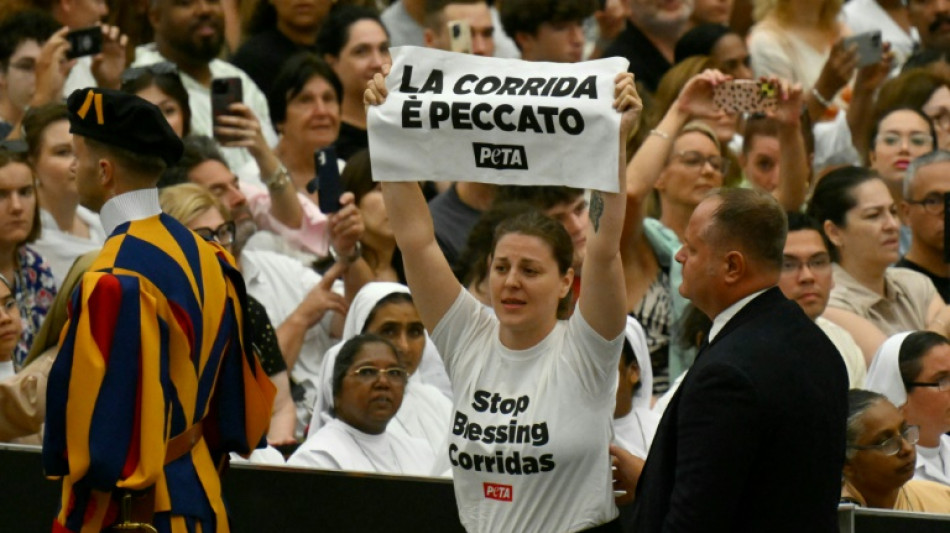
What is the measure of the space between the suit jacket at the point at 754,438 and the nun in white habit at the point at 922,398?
8.86ft

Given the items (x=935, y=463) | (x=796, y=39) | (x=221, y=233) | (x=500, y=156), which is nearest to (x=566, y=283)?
(x=500, y=156)

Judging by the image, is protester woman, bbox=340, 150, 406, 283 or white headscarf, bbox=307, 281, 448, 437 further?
protester woman, bbox=340, 150, 406, 283

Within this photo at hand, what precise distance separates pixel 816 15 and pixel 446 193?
3501mm

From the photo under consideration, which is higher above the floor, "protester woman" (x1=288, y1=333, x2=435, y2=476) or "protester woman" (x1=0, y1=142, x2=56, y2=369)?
"protester woman" (x1=0, y1=142, x2=56, y2=369)

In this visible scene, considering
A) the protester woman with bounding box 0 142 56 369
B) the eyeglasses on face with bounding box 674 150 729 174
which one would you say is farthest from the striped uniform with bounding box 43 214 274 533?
the eyeglasses on face with bounding box 674 150 729 174

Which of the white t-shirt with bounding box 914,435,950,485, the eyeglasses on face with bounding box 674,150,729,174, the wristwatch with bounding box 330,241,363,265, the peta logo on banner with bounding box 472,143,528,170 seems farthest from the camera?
the eyeglasses on face with bounding box 674,150,729,174

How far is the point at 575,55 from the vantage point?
10766 mm

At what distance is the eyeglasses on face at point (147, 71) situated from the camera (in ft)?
29.9

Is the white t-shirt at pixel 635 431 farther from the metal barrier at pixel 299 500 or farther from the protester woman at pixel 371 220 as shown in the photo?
the protester woman at pixel 371 220

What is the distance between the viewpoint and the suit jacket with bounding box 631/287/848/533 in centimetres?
489

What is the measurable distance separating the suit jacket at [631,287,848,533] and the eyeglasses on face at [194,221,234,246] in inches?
123

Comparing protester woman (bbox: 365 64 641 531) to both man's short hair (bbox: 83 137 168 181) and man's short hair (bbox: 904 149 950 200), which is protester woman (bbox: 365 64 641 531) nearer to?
man's short hair (bbox: 83 137 168 181)

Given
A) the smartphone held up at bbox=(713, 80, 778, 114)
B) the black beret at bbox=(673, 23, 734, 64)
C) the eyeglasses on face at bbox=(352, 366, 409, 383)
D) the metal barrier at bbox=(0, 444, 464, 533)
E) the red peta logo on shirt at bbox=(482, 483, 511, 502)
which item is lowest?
the metal barrier at bbox=(0, 444, 464, 533)

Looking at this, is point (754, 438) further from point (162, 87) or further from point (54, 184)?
point (162, 87)
